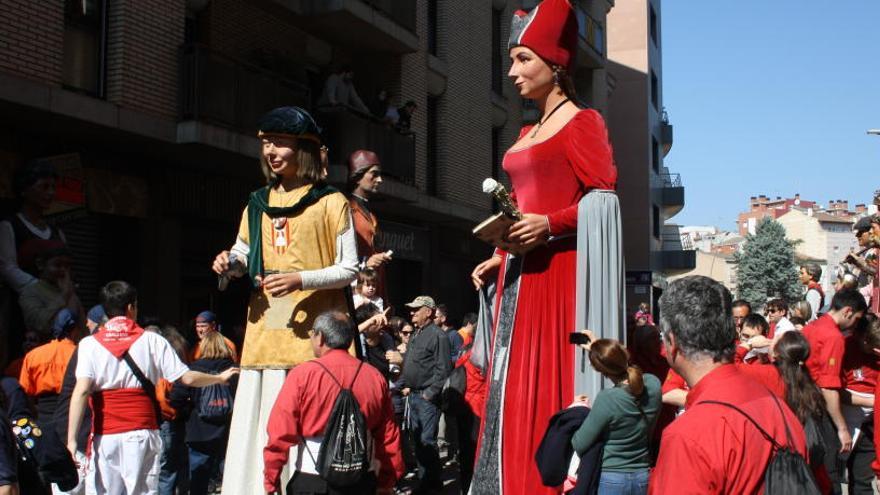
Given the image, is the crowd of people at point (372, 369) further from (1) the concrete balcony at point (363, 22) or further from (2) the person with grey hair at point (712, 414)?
(1) the concrete balcony at point (363, 22)

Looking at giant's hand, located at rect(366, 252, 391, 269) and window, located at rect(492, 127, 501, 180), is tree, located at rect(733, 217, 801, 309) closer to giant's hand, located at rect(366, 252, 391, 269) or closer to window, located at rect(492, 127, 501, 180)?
window, located at rect(492, 127, 501, 180)

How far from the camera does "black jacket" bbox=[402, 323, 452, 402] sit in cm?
1114

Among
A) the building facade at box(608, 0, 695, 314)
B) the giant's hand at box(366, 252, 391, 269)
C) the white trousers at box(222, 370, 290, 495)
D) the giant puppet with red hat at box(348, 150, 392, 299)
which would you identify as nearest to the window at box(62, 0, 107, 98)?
the giant puppet with red hat at box(348, 150, 392, 299)

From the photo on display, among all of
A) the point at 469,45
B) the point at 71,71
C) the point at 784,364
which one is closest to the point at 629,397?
the point at 784,364

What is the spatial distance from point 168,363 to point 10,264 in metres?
1.33

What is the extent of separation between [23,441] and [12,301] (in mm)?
2728

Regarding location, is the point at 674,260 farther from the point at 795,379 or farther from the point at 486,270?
the point at 486,270

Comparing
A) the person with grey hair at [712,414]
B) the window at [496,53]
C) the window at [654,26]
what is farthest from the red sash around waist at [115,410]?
the window at [654,26]

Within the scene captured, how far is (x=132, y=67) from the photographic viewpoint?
514 inches

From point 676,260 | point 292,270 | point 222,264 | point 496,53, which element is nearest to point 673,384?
point 292,270

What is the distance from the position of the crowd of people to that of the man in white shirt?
0.05ft

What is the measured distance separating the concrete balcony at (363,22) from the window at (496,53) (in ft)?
20.4

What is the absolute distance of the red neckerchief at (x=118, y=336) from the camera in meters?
6.41

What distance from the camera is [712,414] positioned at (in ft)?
8.86
